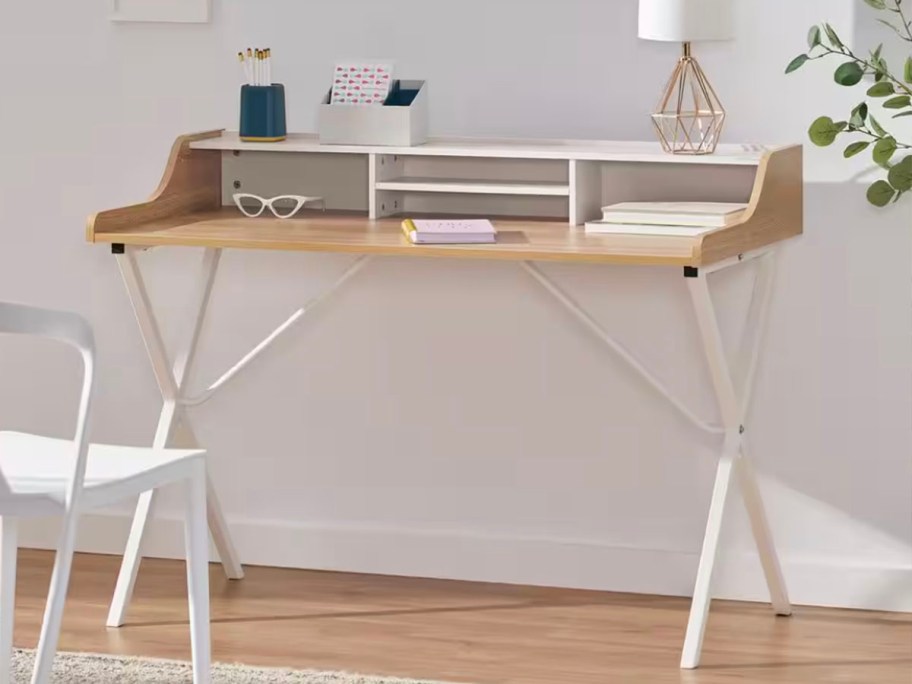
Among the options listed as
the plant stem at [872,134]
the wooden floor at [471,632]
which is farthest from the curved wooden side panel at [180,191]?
the plant stem at [872,134]

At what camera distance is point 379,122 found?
315 cm

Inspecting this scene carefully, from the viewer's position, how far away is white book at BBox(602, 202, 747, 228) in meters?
2.87

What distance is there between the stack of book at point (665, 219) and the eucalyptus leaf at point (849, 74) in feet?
0.96

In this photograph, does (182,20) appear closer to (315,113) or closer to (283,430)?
(315,113)

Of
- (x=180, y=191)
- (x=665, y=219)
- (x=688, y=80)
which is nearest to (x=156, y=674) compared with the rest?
(x=180, y=191)

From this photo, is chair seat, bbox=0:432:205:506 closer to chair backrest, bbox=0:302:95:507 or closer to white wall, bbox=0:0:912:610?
chair backrest, bbox=0:302:95:507

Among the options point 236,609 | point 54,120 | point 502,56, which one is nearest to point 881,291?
point 502,56

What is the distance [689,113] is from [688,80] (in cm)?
10

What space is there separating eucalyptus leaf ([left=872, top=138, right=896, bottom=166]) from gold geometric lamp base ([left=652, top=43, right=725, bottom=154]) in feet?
0.96

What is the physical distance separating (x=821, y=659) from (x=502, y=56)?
1.36 m

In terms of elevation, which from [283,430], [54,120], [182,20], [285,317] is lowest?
[283,430]

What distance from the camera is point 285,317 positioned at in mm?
3500

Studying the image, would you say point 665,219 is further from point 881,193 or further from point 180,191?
point 180,191

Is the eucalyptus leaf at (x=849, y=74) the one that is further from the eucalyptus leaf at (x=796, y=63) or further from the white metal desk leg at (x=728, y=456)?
the white metal desk leg at (x=728, y=456)
